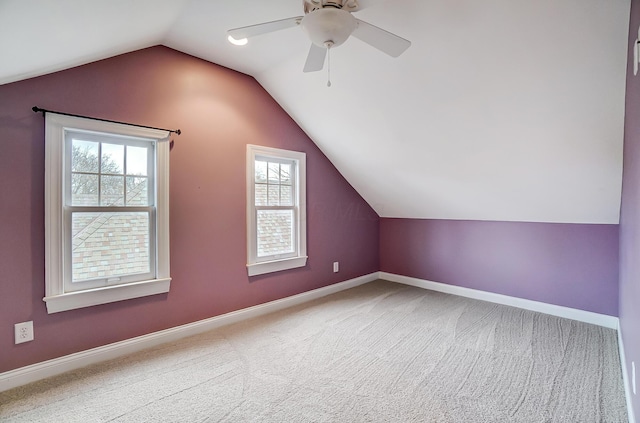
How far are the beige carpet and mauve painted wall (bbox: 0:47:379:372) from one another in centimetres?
31

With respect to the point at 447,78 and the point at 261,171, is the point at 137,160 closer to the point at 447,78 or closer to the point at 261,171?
the point at 261,171

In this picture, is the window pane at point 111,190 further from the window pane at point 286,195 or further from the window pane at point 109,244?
the window pane at point 286,195

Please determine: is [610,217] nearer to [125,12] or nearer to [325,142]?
[325,142]

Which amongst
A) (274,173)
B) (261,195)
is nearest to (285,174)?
(274,173)

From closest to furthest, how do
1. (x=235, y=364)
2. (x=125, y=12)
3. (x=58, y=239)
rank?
1. (x=125, y=12)
2. (x=58, y=239)
3. (x=235, y=364)

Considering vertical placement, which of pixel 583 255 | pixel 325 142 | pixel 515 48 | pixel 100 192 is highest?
pixel 515 48

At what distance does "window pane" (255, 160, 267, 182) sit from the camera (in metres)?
3.47

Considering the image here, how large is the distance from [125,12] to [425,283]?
4.41 metres

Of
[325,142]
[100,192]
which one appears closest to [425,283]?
[325,142]

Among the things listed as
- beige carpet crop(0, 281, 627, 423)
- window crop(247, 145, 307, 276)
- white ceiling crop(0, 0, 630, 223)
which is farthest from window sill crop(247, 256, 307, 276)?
white ceiling crop(0, 0, 630, 223)

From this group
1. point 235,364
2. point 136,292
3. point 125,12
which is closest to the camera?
point 125,12

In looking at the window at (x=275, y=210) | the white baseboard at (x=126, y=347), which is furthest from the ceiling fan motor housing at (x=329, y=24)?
the white baseboard at (x=126, y=347)

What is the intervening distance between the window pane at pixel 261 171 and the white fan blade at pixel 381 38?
2.01 meters

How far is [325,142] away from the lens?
3885 mm
